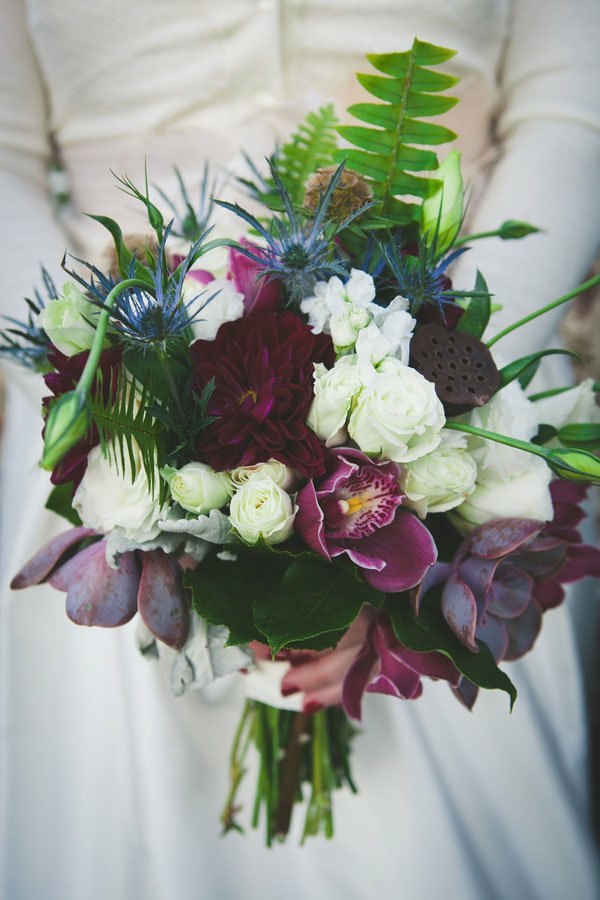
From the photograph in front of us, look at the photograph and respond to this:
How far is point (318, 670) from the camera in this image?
639mm

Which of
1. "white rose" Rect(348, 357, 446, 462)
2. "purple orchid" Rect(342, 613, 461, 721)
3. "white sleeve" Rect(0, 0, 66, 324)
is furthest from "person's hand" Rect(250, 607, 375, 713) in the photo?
"white sleeve" Rect(0, 0, 66, 324)

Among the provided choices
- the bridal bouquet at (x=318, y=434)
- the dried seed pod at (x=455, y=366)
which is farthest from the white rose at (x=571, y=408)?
the dried seed pod at (x=455, y=366)

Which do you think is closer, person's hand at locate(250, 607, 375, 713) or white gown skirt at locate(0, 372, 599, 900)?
person's hand at locate(250, 607, 375, 713)

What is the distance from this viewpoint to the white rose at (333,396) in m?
0.41

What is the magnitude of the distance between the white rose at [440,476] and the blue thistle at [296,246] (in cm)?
15

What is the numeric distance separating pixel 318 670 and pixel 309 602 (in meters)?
0.22

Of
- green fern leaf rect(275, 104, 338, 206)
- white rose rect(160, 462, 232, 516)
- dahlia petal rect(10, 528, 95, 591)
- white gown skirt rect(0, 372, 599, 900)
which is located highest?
green fern leaf rect(275, 104, 338, 206)

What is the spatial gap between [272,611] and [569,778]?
731 millimetres

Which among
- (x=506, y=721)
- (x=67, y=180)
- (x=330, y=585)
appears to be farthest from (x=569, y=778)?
(x=67, y=180)

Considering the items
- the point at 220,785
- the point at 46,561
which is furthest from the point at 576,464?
the point at 220,785

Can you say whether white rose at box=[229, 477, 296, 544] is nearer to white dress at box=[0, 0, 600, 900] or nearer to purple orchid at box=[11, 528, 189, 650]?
purple orchid at box=[11, 528, 189, 650]

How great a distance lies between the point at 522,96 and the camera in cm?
89

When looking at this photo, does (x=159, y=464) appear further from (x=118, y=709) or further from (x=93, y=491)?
(x=118, y=709)

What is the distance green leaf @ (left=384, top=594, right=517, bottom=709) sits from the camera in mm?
453
